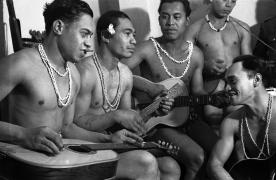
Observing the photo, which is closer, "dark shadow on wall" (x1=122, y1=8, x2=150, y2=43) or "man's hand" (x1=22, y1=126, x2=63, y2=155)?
"man's hand" (x1=22, y1=126, x2=63, y2=155)

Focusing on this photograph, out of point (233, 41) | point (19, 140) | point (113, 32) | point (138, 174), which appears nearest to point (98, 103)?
point (113, 32)

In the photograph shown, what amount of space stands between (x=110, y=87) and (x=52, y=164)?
1184 mm

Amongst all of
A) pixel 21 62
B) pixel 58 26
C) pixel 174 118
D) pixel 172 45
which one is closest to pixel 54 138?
pixel 21 62

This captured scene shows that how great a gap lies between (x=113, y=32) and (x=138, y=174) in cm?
115

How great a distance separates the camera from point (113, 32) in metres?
3.39

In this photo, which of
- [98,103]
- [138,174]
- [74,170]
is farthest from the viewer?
[98,103]

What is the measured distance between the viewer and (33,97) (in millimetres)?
2576

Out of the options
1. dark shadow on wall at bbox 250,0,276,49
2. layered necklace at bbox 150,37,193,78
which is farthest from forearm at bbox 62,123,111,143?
dark shadow on wall at bbox 250,0,276,49

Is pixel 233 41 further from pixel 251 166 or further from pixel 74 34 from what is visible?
pixel 74 34

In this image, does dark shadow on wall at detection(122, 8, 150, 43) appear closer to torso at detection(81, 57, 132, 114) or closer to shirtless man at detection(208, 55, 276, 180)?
torso at detection(81, 57, 132, 114)

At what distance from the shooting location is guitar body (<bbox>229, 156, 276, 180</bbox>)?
9.78 ft

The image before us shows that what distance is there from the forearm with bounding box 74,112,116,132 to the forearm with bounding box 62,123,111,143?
0.15 m

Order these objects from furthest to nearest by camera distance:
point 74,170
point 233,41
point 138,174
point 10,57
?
point 233,41 < point 138,174 < point 10,57 < point 74,170

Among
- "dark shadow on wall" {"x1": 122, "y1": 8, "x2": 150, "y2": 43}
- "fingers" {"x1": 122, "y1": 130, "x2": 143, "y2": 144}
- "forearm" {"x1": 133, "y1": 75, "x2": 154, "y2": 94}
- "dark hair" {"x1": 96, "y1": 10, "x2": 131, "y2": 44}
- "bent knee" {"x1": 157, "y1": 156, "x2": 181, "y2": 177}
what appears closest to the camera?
"fingers" {"x1": 122, "y1": 130, "x2": 143, "y2": 144}
